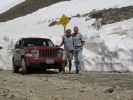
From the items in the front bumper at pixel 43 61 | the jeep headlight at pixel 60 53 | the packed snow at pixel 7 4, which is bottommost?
the front bumper at pixel 43 61

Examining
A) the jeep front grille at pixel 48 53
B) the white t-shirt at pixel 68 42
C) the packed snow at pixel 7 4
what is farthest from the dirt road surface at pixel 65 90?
the packed snow at pixel 7 4

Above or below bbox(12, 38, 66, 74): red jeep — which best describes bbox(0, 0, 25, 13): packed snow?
above

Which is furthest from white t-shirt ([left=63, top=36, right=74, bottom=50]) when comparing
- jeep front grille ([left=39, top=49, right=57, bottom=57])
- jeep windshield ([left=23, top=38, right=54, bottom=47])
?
jeep windshield ([left=23, top=38, right=54, bottom=47])

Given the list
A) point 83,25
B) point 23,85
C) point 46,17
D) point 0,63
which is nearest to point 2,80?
point 23,85

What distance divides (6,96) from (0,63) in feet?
48.9

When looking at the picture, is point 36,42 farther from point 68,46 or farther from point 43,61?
point 68,46

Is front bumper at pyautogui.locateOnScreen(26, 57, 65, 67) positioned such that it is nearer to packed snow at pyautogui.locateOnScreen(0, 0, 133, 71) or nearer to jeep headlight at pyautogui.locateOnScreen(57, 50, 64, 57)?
jeep headlight at pyautogui.locateOnScreen(57, 50, 64, 57)

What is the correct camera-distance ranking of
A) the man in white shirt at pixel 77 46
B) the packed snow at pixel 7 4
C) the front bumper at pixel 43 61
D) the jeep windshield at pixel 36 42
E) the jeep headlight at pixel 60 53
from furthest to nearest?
1. the packed snow at pixel 7 4
2. the jeep windshield at pixel 36 42
3. the jeep headlight at pixel 60 53
4. the front bumper at pixel 43 61
5. the man in white shirt at pixel 77 46

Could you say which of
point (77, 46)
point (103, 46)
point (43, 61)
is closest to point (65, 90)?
point (77, 46)

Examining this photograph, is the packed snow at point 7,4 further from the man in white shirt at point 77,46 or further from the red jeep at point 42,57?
the man in white shirt at point 77,46

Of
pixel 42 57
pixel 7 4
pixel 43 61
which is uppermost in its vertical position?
pixel 7 4

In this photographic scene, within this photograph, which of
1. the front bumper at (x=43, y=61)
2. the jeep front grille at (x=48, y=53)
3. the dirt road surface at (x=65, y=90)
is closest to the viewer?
the dirt road surface at (x=65, y=90)

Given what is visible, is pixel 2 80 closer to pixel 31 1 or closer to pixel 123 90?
pixel 123 90

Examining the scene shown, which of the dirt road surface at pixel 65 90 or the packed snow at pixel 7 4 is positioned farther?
the packed snow at pixel 7 4
